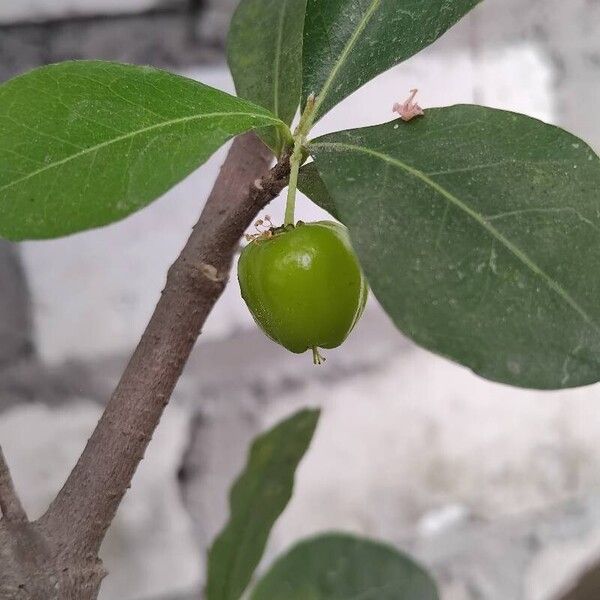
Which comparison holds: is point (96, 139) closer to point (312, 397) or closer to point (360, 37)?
point (360, 37)

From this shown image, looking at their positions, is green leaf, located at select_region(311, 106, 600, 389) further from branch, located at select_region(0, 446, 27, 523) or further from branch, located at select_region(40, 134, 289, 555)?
branch, located at select_region(0, 446, 27, 523)

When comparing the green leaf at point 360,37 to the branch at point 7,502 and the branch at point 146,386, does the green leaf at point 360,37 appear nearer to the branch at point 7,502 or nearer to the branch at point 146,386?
the branch at point 146,386

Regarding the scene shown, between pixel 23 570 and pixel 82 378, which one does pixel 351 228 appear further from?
pixel 82 378

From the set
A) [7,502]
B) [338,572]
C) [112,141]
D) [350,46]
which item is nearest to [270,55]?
[350,46]

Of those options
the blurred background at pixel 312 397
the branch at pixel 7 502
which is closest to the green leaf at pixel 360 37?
the branch at pixel 7 502

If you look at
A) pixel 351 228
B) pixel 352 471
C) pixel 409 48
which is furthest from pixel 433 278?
pixel 352 471
